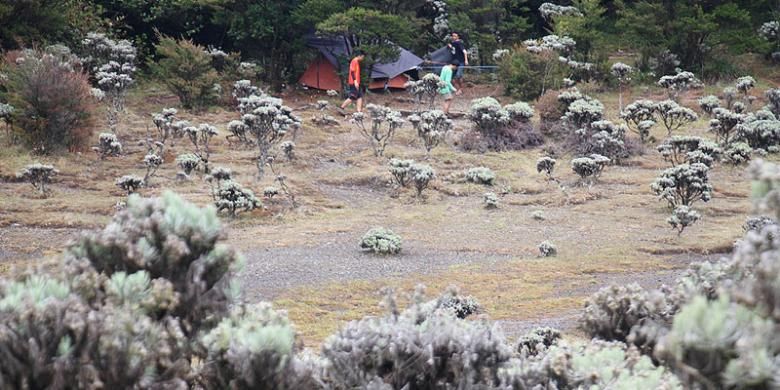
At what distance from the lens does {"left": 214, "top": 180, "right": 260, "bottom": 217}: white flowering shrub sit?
13609mm

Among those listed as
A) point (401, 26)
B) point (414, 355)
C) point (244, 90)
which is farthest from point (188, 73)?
point (414, 355)

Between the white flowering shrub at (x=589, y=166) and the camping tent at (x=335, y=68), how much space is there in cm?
1137

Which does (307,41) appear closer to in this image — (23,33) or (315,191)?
(23,33)

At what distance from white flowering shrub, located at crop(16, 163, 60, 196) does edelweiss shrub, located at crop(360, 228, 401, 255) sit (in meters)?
6.05

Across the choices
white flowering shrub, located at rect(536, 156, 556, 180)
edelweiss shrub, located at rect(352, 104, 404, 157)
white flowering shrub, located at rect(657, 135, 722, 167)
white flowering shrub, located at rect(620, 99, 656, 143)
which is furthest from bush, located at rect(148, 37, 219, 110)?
white flowering shrub, located at rect(657, 135, 722, 167)

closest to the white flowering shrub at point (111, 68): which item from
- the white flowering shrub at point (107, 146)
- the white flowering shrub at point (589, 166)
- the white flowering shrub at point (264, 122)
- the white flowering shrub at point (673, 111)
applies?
the white flowering shrub at point (107, 146)

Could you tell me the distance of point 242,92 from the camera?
23.0m

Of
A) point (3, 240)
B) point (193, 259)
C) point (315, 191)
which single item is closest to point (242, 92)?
point (315, 191)

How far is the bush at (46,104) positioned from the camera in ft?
56.4

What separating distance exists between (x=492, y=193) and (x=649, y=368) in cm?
1217

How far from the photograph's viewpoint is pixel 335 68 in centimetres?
2720

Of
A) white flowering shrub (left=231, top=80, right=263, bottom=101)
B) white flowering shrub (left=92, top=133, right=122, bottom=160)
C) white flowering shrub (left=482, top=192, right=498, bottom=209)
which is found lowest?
white flowering shrub (left=482, top=192, right=498, bottom=209)

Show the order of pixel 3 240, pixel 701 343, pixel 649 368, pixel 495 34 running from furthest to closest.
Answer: pixel 495 34
pixel 3 240
pixel 649 368
pixel 701 343

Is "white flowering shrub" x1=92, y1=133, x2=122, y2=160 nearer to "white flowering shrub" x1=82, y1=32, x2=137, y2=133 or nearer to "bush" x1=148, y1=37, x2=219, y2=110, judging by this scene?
"white flowering shrub" x1=82, y1=32, x2=137, y2=133
